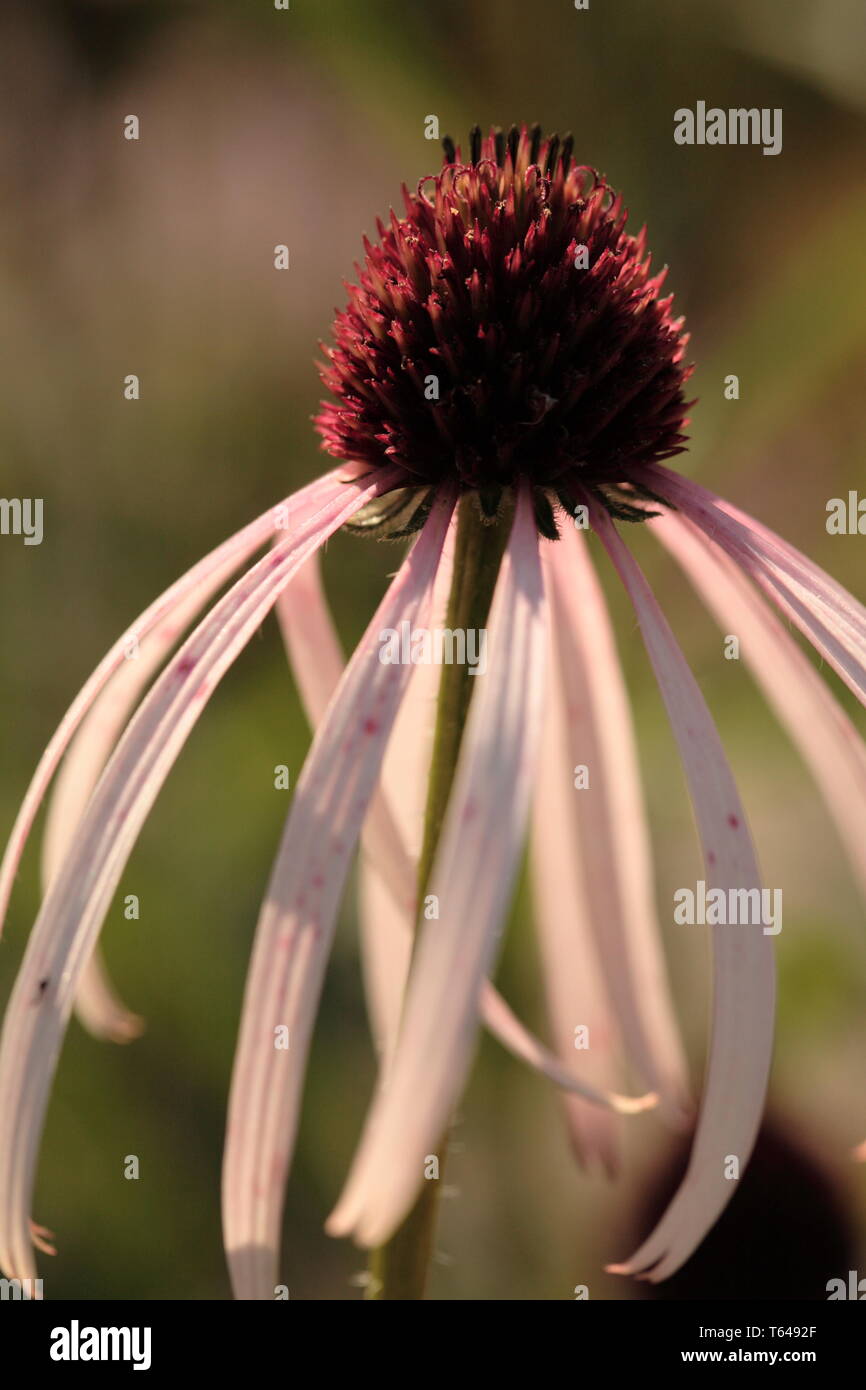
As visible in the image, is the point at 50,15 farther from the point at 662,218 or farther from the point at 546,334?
the point at 546,334

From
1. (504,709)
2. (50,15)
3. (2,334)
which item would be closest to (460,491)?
(504,709)

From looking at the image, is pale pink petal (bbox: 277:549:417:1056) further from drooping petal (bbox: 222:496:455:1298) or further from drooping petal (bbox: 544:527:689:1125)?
drooping petal (bbox: 222:496:455:1298)

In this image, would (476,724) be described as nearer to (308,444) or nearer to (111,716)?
(111,716)

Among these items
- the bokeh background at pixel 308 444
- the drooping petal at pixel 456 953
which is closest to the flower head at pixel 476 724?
the drooping petal at pixel 456 953

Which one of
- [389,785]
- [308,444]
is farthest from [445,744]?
[308,444]

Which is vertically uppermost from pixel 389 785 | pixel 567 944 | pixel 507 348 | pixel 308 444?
pixel 308 444

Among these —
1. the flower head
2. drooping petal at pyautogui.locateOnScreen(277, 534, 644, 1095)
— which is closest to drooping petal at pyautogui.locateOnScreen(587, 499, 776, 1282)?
the flower head

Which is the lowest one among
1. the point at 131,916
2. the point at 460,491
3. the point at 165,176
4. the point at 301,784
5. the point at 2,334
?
the point at 131,916
